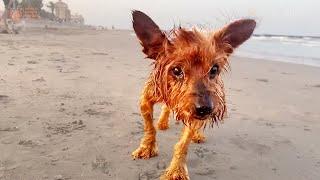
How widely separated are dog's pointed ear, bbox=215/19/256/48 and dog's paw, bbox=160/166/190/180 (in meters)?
1.11

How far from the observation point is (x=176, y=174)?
13.0ft

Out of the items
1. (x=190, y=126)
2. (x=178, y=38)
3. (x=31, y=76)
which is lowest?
(x=31, y=76)

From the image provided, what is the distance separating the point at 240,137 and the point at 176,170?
1.53 meters

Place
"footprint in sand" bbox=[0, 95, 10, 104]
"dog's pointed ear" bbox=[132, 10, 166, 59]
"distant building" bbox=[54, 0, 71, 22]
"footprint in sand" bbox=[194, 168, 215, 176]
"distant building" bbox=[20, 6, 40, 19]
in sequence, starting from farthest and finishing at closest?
1. "distant building" bbox=[54, 0, 71, 22]
2. "distant building" bbox=[20, 6, 40, 19]
3. "footprint in sand" bbox=[0, 95, 10, 104]
4. "footprint in sand" bbox=[194, 168, 215, 176]
5. "dog's pointed ear" bbox=[132, 10, 166, 59]

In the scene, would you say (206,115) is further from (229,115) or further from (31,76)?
(31,76)

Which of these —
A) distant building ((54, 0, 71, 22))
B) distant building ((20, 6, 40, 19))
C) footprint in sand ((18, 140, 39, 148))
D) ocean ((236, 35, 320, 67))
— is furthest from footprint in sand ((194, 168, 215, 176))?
distant building ((54, 0, 71, 22))

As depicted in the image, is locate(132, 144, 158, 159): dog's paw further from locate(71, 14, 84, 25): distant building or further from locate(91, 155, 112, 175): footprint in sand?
locate(71, 14, 84, 25): distant building

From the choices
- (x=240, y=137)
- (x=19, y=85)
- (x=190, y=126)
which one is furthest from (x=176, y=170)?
(x=19, y=85)

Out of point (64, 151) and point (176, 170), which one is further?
point (64, 151)

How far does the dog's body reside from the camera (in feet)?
11.6

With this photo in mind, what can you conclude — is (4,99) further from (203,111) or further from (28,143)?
(203,111)

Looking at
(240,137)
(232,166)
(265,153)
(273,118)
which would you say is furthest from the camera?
(273,118)

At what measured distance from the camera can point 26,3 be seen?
155 ft

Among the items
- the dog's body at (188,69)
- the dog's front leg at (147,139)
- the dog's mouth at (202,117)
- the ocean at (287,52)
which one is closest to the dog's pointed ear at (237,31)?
the dog's body at (188,69)
